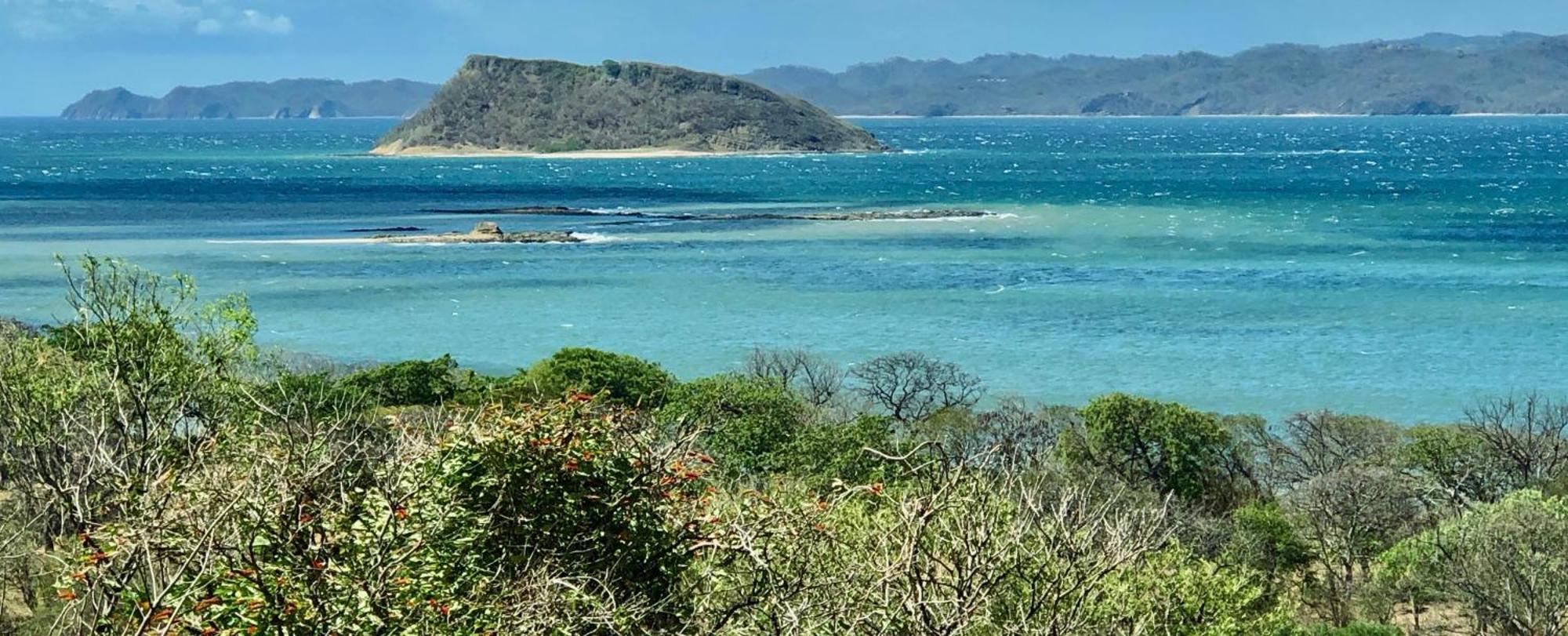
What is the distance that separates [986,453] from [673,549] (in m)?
3.20

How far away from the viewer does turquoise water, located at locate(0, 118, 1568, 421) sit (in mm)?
51406

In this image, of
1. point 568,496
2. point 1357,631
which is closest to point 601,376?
point 1357,631

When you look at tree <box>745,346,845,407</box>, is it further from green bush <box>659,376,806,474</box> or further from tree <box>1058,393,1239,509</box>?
tree <box>1058,393,1239,509</box>

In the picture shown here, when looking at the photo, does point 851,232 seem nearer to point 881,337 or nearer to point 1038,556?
point 881,337

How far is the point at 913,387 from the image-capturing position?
41125 millimetres

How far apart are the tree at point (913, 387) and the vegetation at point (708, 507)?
0.68 feet

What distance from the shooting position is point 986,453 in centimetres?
1130

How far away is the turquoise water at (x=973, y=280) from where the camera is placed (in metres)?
51.4

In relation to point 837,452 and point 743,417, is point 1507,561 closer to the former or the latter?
point 837,452

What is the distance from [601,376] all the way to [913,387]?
8982 millimetres

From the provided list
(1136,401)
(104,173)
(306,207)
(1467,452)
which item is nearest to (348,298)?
(1136,401)

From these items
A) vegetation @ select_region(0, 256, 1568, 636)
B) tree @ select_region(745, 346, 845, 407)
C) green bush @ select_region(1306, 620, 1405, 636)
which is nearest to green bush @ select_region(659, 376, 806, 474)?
vegetation @ select_region(0, 256, 1568, 636)

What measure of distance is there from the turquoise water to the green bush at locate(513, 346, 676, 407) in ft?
36.9

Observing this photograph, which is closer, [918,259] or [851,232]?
[918,259]
